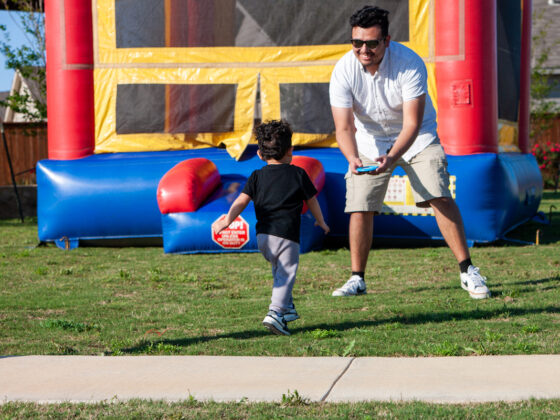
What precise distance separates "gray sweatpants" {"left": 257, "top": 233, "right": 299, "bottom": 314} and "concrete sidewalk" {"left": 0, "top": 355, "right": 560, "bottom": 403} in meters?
0.75

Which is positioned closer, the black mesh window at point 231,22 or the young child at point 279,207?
the young child at point 279,207

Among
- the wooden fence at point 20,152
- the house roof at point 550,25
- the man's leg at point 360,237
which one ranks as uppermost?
the house roof at point 550,25

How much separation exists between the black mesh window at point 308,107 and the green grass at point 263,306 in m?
1.77

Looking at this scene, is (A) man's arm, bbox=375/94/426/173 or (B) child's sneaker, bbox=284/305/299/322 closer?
(B) child's sneaker, bbox=284/305/299/322

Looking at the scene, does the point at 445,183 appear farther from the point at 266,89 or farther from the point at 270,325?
the point at 266,89

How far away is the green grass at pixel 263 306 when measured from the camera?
4148 millimetres

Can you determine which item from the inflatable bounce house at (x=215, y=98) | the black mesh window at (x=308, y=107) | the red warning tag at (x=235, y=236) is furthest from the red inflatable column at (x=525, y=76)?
the red warning tag at (x=235, y=236)

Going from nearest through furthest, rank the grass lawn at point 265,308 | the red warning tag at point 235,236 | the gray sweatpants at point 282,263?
1. the grass lawn at point 265,308
2. the gray sweatpants at point 282,263
3. the red warning tag at point 235,236

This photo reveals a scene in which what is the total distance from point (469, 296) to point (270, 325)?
1.77 m

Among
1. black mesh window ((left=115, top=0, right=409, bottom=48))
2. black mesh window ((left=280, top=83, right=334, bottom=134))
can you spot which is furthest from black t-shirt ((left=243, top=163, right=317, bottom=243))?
black mesh window ((left=115, top=0, right=409, bottom=48))

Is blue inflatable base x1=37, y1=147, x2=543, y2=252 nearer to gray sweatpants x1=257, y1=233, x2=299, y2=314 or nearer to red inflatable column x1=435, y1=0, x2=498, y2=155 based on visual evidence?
red inflatable column x1=435, y1=0, x2=498, y2=155

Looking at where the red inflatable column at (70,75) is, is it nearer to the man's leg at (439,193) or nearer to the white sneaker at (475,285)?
the man's leg at (439,193)

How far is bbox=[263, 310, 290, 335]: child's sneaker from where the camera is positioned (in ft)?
14.4

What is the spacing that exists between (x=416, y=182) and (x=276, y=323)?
188 centimetres
